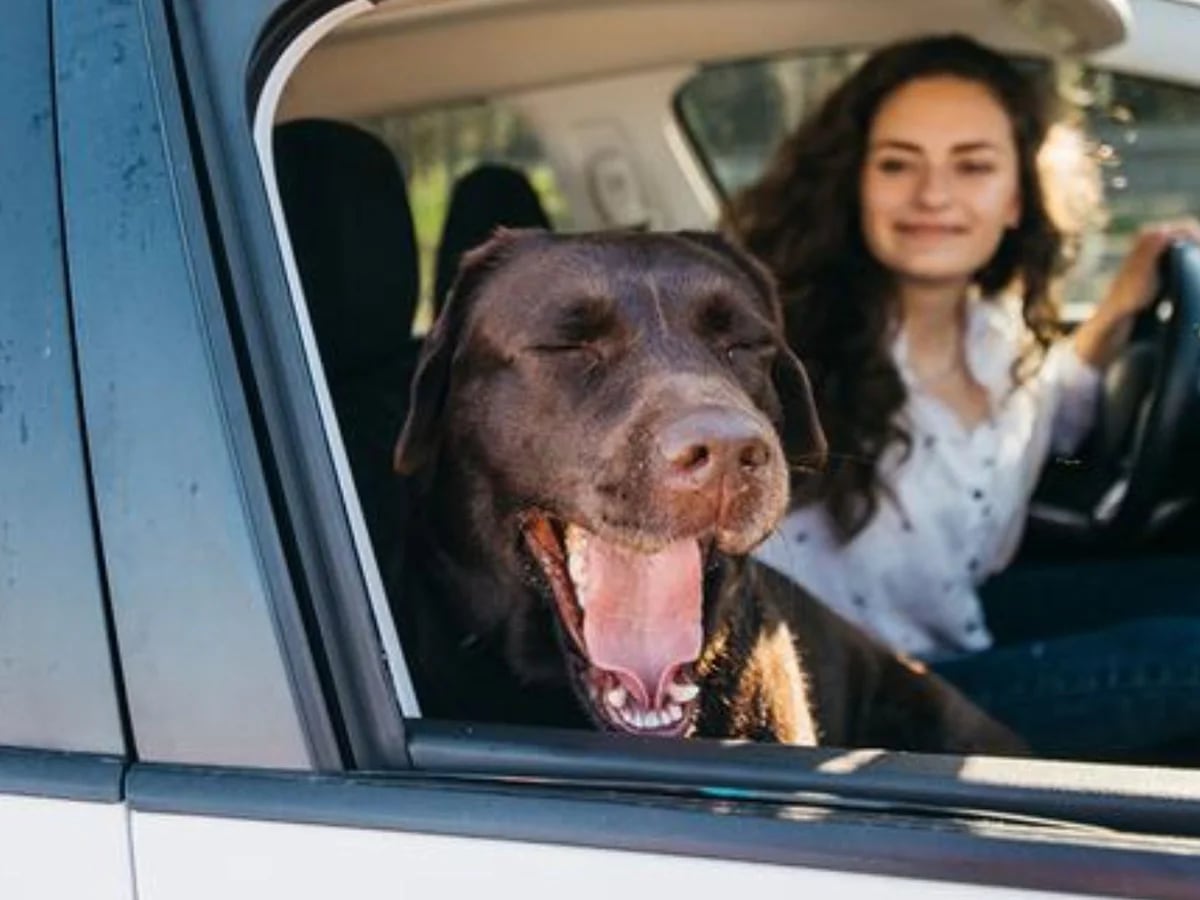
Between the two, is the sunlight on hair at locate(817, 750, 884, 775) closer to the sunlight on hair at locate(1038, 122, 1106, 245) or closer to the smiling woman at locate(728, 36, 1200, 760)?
the smiling woman at locate(728, 36, 1200, 760)

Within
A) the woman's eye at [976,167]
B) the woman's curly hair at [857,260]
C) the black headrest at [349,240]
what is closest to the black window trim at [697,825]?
the black headrest at [349,240]

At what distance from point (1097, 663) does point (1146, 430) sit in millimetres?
499

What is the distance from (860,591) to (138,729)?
1.77 meters

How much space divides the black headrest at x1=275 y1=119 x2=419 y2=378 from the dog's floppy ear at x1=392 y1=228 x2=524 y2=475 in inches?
6.7

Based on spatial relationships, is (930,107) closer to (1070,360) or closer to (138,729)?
(1070,360)

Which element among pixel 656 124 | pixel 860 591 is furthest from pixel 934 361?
pixel 656 124

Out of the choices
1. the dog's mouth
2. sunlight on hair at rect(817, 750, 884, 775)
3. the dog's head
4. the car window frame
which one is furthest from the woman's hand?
the car window frame

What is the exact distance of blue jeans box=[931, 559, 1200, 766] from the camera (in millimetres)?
2834

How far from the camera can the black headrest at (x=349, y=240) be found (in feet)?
8.56

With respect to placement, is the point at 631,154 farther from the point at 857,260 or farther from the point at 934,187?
the point at 934,187

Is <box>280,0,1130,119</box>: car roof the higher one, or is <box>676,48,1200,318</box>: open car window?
<box>280,0,1130,119</box>: car roof

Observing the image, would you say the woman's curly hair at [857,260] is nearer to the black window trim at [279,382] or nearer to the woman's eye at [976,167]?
the woman's eye at [976,167]

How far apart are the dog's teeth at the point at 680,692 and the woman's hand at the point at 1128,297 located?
1554 mm

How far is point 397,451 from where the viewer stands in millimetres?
2410
